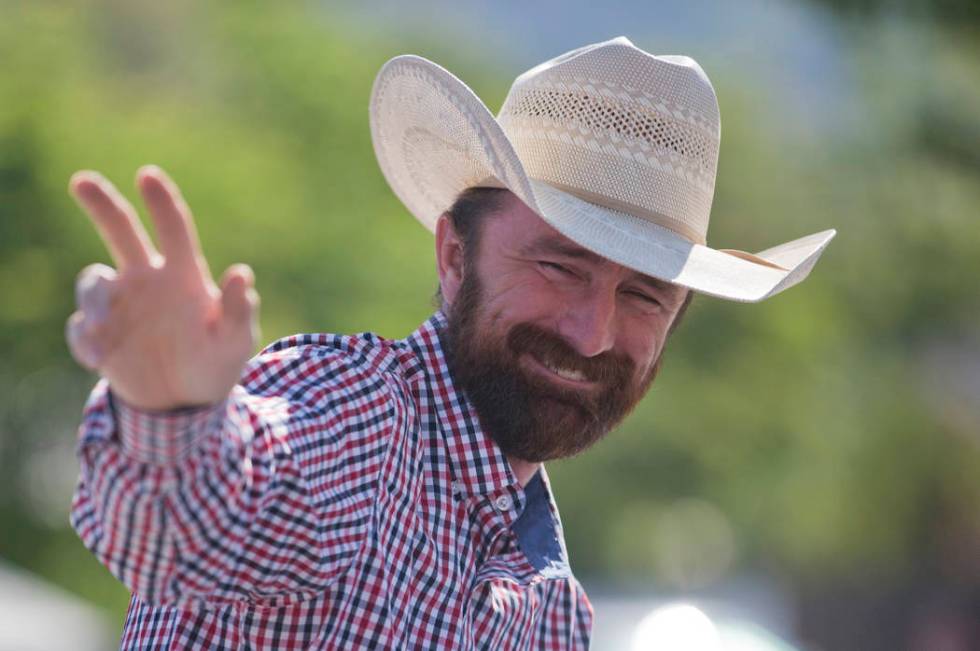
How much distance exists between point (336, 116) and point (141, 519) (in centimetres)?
2005

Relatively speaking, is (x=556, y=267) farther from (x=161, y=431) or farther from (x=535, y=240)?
(x=161, y=431)

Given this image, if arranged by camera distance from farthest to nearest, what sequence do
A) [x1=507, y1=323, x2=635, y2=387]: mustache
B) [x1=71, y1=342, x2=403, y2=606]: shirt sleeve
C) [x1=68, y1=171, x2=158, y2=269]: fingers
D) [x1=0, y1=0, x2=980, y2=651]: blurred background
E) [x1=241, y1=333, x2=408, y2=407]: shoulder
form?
[x1=0, y1=0, x2=980, y2=651]: blurred background < [x1=507, y1=323, x2=635, y2=387]: mustache < [x1=241, y1=333, x2=408, y2=407]: shoulder < [x1=71, y1=342, x2=403, y2=606]: shirt sleeve < [x1=68, y1=171, x2=158, y2=269]: fingers

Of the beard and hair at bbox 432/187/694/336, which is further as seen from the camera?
hair at bbox 432/187/694/336

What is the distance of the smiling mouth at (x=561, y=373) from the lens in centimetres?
269

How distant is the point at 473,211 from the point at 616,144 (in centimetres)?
35

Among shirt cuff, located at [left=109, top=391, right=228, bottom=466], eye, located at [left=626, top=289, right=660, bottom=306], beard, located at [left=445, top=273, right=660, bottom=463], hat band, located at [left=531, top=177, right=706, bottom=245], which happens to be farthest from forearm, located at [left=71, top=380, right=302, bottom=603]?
hat band, located at [left=531, top=177, right=706, bottom=245]

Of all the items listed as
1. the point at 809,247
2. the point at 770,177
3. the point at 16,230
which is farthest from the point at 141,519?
the point at 770,177

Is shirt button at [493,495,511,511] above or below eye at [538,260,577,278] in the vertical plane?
below

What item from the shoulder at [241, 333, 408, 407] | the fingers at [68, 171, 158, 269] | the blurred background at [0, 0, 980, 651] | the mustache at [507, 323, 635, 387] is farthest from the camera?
the blurred background at [0, 0, 980, 651]

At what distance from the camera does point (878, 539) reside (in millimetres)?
25688

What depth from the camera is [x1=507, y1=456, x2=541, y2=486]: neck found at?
9.14 ft

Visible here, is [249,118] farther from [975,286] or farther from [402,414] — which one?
[402,414]

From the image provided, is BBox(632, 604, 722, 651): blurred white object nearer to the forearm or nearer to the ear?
the ear

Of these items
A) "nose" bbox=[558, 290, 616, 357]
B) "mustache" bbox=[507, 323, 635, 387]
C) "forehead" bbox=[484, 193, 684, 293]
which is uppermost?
"forehead" bbox=[484, 193, 684, 293]
